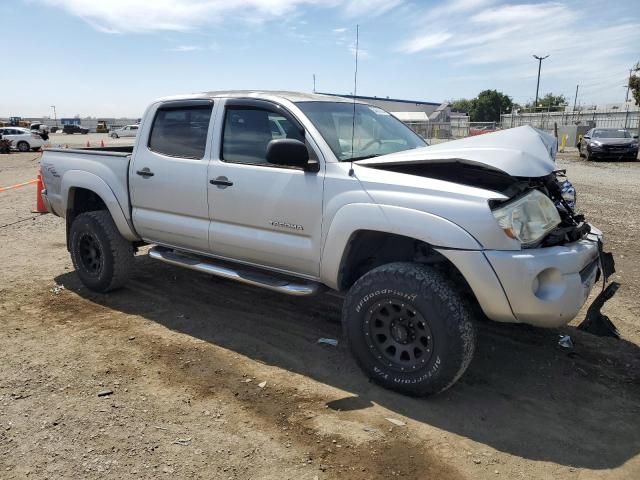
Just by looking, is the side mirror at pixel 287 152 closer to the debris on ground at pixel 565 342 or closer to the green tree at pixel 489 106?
the debris on ground at pixel 565 342

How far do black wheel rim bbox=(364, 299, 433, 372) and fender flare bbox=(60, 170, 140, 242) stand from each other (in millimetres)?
2760

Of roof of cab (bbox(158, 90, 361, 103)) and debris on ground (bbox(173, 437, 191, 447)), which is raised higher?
roof of cab (bbox(158, 90, 361, 103))

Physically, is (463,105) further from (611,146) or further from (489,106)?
(611,146)

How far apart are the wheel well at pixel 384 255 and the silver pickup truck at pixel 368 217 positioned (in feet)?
0.04

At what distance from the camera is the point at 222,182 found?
4.16 metres

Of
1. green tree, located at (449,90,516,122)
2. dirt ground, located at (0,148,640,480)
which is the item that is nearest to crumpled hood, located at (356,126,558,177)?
dirt ground, located at (0,148,640,480)

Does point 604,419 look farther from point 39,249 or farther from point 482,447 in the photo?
point 39,249

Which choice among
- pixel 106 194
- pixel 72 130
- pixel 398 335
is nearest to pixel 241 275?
pixel 398 335

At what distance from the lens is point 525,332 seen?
172 inches

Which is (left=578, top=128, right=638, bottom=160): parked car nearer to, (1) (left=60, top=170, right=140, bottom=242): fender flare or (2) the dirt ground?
(2) the dirt ground

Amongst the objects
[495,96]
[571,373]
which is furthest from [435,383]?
[495,96]

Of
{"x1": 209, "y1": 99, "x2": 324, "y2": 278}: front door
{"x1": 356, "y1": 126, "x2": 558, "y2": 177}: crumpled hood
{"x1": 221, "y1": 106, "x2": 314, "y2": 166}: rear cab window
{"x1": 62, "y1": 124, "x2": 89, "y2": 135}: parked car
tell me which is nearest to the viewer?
{"x1": 356, "y1": 126, "x2": 558, "y2": 177}: crumpled hood

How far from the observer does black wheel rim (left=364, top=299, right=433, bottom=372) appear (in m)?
3.25

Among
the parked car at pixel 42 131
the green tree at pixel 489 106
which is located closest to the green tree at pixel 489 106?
the green tree at pixel 489 106
